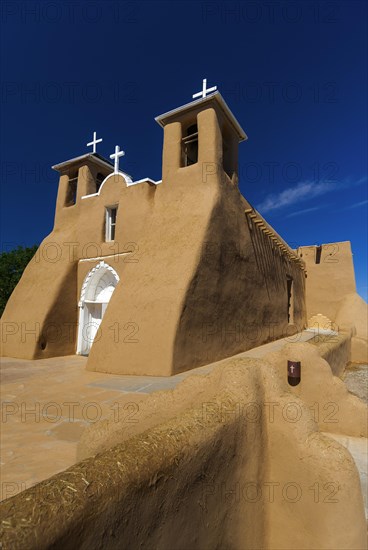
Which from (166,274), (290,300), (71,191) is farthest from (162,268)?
(290,300)

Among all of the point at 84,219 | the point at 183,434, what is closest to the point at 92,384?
the point at 183,434

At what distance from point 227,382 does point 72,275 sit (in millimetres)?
9713

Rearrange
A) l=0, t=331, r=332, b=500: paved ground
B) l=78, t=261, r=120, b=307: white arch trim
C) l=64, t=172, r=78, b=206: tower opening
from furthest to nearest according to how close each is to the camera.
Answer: l=64, t=172, r=78, b=206: tower opening < l=78, t=261, r=120, b=307: white arch trim < l=0, t=331, r=332, b=500: paved ground

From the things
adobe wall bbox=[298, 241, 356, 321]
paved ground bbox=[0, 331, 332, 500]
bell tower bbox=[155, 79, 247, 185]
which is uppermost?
bell tower bbox=[155, 79, 247, 185]

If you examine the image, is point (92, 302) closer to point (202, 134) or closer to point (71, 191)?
point (71, 191)

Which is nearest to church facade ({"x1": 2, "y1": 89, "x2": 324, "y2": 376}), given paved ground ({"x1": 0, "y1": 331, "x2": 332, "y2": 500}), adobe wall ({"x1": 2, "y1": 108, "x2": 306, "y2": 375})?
adobe wall ({"x1": 2, "y1": 108, "x2": 306, "y2": 375})

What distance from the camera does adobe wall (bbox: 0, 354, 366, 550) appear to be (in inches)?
43.9

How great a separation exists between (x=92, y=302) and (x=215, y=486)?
31.5ft

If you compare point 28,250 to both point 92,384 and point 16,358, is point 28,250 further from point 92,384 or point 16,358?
point 92,384

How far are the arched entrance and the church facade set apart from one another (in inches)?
1.5

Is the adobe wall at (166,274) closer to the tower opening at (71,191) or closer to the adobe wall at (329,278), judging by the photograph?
the tower opening at (71,191)

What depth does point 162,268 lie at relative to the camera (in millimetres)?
7594

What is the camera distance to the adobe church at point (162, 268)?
7000mm

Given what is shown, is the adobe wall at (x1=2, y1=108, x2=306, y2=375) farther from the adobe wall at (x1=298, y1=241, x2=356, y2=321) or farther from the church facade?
the adobe wall at (x1=298, y1=241, x2=356, y2=321)
